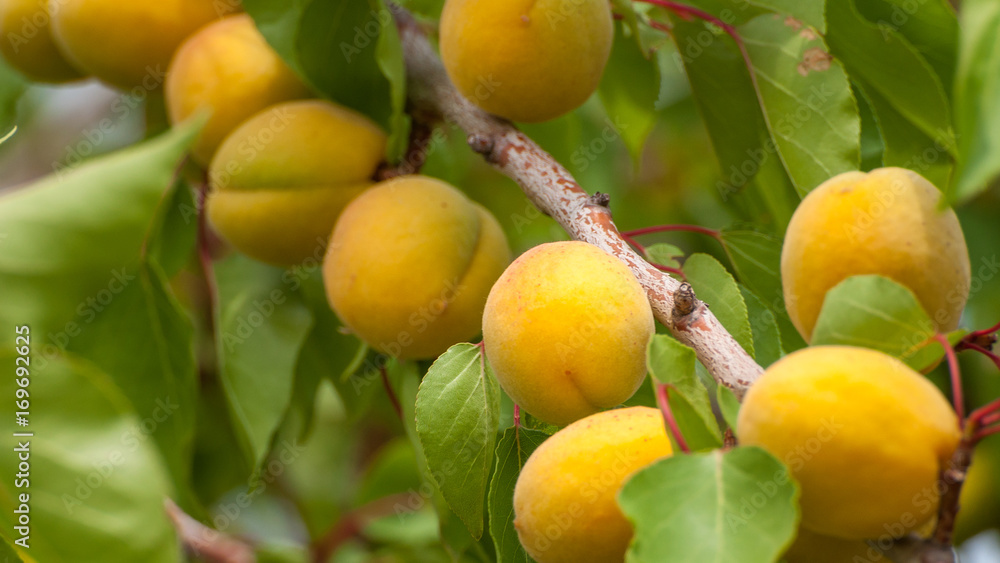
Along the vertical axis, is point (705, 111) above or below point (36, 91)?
above

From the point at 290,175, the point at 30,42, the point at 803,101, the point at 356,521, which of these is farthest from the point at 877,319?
the point at 356,521

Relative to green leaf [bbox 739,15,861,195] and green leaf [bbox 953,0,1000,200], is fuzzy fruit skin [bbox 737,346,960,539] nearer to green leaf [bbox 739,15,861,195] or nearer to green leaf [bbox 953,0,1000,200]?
green leaf [bbox 953,0,1000,200]

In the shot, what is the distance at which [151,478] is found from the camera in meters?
0.52

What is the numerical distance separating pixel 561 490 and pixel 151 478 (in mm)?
272

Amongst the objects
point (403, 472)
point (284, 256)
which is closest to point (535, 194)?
point (284, 256)

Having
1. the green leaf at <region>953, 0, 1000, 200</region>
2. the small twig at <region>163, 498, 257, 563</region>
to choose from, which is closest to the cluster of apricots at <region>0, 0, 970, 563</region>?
the green leaf at <region>953, 0, 1000, 200</region>

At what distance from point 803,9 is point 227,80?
2.41ft

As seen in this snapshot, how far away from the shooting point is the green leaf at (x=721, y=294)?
2.63 ft

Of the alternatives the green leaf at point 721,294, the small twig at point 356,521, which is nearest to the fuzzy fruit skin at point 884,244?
the green leaf at point 721,294

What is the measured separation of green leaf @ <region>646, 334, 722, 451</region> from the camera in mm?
590

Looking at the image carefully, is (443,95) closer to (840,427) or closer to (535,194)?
(535,194)

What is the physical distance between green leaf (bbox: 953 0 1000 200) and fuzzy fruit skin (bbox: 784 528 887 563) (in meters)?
0.24

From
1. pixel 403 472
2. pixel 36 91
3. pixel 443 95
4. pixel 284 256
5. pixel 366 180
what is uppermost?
pixel 443 95

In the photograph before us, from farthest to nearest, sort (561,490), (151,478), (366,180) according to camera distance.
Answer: (366,180), (561,490), (151,478)
